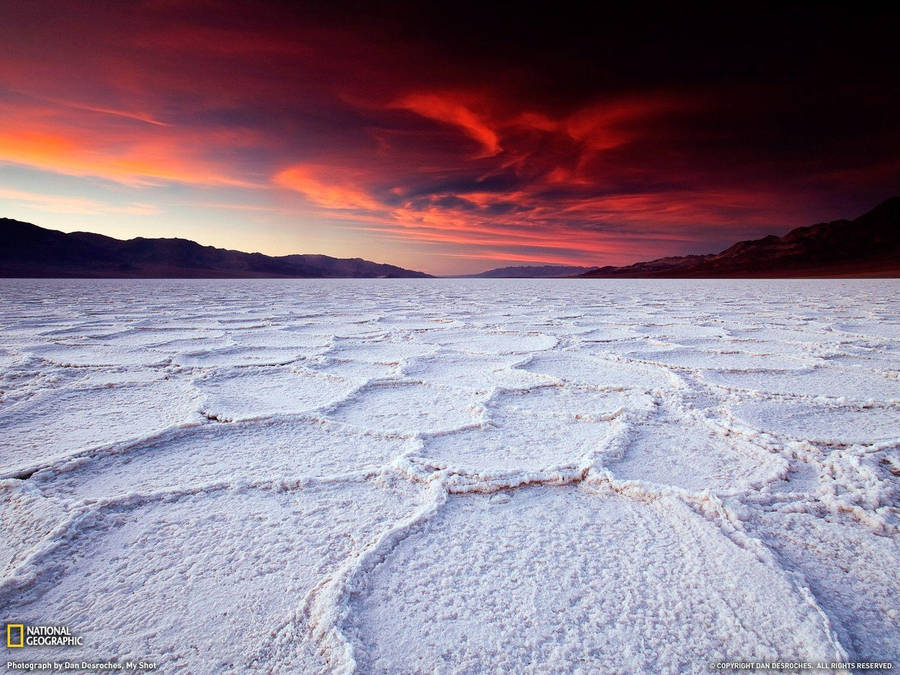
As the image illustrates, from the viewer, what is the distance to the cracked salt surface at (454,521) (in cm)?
55

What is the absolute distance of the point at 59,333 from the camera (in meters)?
3.03

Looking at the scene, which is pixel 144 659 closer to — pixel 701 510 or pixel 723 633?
pixel 723 633

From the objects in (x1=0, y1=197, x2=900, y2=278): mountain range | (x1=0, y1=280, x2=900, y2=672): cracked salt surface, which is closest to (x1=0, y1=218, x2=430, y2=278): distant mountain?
(x1=0, y1=197, x2=900, y2=278): mountain range

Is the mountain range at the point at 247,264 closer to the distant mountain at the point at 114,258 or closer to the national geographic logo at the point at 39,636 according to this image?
the distant mountain at the point at 114,258

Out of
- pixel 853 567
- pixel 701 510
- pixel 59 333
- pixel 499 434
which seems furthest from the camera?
pixel 59 333

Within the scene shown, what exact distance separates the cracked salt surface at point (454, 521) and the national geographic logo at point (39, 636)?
18mm

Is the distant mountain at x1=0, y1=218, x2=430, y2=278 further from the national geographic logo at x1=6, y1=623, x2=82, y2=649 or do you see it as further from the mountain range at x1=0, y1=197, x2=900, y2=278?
the national geographic logo at x1=6, y1=623, x2=82, y2=649

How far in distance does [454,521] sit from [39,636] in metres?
0.57

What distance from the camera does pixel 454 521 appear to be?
30.9 inches

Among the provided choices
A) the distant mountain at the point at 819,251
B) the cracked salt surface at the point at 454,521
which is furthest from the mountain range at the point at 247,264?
the cracked salt surface at the point at 454,521

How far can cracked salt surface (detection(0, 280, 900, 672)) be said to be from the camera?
551 mm

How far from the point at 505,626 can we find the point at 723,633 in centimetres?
27

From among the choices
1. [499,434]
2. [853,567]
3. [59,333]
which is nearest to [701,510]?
[853,567]

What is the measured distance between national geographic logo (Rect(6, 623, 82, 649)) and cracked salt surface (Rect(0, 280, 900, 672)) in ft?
0.06
